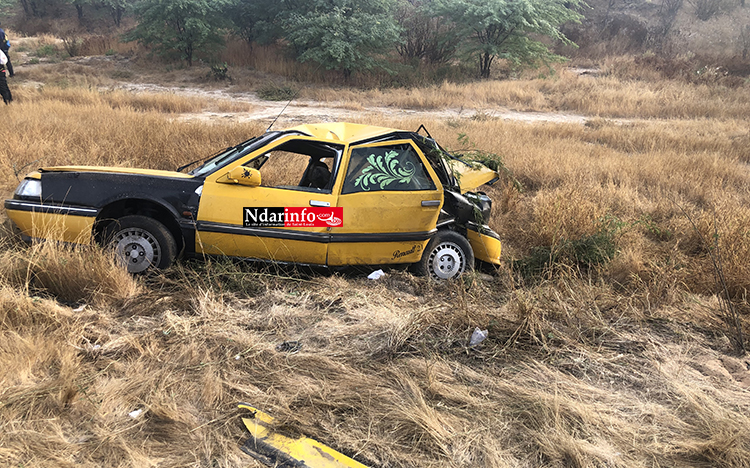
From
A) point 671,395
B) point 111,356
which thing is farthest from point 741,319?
point 111,356

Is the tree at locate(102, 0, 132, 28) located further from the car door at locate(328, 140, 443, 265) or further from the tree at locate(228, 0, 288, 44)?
the car door at locate(328, 140, 443, 265)

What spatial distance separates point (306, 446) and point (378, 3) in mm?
21749

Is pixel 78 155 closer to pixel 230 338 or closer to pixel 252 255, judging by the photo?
pixel 252 255

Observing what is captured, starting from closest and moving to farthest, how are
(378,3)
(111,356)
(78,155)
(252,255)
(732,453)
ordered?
(732,453) < (111,356) < (252,255) < (78,155) < (378,3)

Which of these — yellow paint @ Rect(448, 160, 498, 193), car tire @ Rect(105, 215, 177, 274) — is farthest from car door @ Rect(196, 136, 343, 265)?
yellow paint @ Rect(448, 160, 498, 193)

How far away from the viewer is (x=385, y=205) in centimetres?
489

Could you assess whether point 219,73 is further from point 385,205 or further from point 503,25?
point 385,205

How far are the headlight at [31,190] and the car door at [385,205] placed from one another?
2.60 metres

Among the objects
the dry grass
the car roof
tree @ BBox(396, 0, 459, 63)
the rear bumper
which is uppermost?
tree @ BBox(396, 0, 459, 63)

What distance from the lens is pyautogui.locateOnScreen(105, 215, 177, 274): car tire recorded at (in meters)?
4.45

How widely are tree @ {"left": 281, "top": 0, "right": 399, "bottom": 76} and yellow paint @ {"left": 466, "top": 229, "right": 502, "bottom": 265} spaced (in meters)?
15.7

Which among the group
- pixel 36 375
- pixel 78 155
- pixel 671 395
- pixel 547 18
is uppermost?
pixel 547 18

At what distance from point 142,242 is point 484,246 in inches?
136

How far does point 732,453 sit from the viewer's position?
2721 mm
